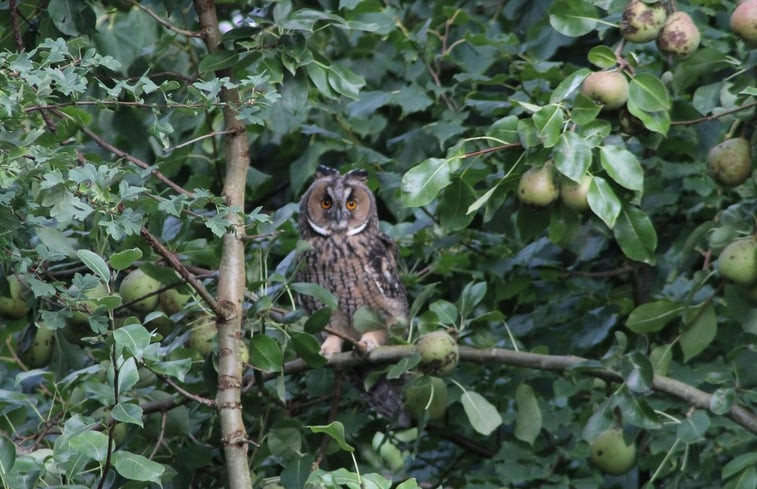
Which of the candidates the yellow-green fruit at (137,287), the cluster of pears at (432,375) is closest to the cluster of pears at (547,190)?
the cluster of pears at (432,375)

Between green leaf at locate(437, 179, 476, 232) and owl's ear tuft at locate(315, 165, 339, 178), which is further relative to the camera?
owl's ear tuft at locate(315, 165, 339, 178)

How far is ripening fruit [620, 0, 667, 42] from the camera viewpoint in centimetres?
252

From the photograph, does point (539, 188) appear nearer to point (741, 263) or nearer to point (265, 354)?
point (741, 263)

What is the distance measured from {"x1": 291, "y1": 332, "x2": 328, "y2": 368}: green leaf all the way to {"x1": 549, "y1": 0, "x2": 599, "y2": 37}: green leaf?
911 millimetres

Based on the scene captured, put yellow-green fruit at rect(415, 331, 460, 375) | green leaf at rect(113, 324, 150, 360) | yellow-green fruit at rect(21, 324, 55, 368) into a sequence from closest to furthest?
green leaf at rect(113, 324, 150, 360) → yellow-green fruit at rect(415, 331, 460, 375) → yellow-green fruit at rect(21, 324, 55, 368)

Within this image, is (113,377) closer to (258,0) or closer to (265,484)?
(265,484)

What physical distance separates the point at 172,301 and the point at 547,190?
111cm

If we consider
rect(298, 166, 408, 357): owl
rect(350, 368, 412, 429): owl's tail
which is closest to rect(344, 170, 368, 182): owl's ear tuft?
rect(298, 166, 408, 357): owl

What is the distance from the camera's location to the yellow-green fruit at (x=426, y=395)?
2.99 m

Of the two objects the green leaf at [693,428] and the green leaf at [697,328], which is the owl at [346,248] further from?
the green leaf at [693,428]

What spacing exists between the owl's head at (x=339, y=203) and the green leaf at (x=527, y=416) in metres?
1.18

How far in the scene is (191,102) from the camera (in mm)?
2355

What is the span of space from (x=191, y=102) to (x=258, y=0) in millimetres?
508

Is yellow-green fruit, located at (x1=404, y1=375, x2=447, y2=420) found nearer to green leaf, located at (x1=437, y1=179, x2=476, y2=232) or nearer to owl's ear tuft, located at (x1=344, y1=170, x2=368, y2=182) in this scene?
green leaf, located at (x1=437, y1=179, x2=476, y2=232)
